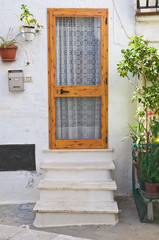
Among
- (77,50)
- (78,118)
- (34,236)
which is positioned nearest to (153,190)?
(78,118)

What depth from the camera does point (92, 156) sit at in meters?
5.78

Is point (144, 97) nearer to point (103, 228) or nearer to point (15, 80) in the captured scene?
point (103, 228)

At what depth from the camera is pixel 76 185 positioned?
17.3 ft

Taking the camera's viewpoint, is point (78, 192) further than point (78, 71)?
No

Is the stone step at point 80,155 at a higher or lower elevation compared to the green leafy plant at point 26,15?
lower

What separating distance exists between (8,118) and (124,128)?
6.39 feet

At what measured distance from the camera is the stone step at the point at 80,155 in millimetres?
5770

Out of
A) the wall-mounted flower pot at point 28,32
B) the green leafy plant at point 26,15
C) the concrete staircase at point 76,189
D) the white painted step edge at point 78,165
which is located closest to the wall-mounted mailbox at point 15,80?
the wall-mounted flower pot at point 28,32

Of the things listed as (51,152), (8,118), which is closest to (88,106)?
(51,152)

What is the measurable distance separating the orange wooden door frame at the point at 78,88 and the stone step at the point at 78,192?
0.85 meters

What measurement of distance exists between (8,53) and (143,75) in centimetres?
219

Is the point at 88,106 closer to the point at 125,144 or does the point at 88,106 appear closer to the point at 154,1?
the point at 125,144

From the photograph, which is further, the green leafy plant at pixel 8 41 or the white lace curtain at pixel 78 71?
the white lace curtain at pixel 78 71

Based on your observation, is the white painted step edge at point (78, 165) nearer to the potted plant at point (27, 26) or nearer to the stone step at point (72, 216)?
the stone step at point (72, 216)
